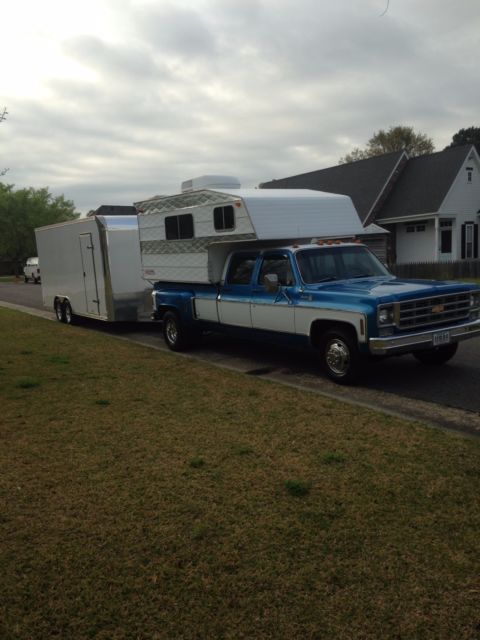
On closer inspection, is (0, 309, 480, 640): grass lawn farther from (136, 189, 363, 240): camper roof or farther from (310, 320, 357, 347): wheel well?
(136, 189, 363, 240): camper roof

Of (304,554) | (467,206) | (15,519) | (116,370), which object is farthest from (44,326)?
(467,206)

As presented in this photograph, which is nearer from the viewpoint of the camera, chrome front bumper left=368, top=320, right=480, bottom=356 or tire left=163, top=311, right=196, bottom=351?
chrome front bumper left=368, top=320, right=480, bottom=356

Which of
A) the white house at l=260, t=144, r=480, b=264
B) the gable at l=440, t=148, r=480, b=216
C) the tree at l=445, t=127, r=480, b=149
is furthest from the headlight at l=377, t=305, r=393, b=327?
the tree at l=445, t=127, r=480, b=149

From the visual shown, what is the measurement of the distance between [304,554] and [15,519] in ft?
6.68

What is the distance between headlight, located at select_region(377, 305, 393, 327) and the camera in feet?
23.2

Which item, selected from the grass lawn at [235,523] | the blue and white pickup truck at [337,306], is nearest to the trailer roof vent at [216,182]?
the blue and white pickup truck at [337,306]

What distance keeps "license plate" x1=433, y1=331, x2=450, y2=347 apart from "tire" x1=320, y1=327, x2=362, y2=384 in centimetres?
98

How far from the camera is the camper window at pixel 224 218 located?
359 inches

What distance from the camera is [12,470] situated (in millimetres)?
4887

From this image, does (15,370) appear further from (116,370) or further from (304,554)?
(304,554)

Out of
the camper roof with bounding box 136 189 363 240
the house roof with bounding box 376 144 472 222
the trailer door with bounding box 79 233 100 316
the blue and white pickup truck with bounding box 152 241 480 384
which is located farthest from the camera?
the house roof with bounding box 376 144 472 222

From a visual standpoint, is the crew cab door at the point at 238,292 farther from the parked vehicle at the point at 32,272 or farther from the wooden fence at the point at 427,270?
the parked vehicle at the point at 32,272

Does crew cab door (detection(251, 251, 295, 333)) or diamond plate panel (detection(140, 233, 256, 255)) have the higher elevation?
diamond plate panel (detection(140, 233, 256, 255))

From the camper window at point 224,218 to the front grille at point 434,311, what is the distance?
10.5ft
